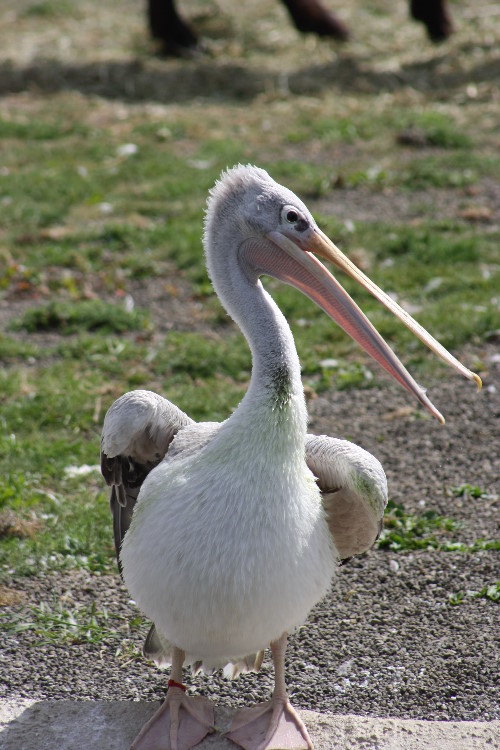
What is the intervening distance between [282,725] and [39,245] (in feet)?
16.4

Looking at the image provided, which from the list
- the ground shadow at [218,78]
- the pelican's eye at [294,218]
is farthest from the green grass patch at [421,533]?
the ground shadow at [218,78]

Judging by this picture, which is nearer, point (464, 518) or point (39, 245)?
point (464, 518)

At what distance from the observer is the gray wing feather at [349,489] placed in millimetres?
3359

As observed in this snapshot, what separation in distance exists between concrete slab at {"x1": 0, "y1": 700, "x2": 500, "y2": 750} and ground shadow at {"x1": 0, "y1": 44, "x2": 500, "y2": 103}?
8.19 m

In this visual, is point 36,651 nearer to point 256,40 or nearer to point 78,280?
point 78,280

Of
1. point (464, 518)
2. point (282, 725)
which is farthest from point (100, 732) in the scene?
point (464, 518)

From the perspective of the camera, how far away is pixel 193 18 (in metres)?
13.0

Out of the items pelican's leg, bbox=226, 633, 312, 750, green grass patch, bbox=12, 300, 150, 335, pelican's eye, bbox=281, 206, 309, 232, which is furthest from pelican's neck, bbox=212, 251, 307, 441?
green grass patch, bbox=12, 300, 150, 335

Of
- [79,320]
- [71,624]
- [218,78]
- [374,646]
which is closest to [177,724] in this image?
[71,624]

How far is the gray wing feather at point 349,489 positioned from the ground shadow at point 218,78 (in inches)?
304

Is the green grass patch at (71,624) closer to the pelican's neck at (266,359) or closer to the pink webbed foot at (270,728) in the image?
the pink webbed foot at (270,728)

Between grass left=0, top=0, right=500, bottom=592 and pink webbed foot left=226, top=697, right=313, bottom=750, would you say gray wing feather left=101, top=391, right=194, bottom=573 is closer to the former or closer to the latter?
grass left=0, top=0, right=500, bottom=592

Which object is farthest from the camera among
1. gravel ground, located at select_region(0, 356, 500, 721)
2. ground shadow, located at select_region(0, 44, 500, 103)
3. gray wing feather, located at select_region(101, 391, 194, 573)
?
ground shadow, located at select_region(0, 44, 500, 103)

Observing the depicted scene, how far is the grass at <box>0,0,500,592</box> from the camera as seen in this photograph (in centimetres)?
533
